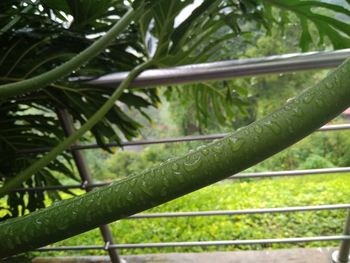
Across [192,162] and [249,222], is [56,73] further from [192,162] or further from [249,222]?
[249,222]

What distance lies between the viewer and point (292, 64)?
0.89m

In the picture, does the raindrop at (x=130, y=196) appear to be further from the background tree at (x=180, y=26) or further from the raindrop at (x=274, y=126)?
the background tree at (x=180, y=26)

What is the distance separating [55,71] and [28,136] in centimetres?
52

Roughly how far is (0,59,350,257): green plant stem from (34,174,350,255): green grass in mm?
1603

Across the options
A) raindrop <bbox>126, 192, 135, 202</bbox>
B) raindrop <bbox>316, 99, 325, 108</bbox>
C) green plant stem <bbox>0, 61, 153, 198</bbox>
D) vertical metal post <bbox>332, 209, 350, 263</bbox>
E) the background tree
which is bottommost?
vertical metal post <bbox>332, 209, 350, 263</bbox>

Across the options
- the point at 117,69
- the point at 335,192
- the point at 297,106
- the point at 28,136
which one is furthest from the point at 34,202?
the point at 335,192

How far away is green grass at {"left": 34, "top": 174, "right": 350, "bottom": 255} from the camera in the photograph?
211 cm

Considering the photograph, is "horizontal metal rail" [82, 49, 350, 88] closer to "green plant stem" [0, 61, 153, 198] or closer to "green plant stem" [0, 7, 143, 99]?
"green plant stem" [0, 61, 153, 198]

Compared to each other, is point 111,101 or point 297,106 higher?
point 111,101

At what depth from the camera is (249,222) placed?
2.29m

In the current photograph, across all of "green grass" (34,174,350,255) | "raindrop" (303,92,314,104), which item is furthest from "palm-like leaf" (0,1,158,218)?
"green grass" (34,174,350,255)

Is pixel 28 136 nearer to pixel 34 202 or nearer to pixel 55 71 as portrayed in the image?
pixel 34 202

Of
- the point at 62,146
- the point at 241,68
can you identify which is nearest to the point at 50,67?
the point at 62,146

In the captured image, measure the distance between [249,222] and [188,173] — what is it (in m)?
2.06
